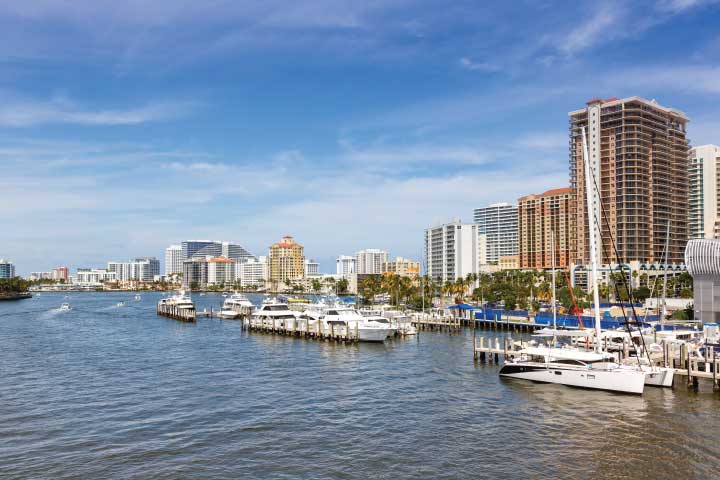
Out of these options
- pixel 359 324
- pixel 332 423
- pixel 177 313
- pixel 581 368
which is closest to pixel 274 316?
pixel 359 324

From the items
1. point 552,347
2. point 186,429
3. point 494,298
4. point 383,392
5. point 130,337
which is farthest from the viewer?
point 494,298

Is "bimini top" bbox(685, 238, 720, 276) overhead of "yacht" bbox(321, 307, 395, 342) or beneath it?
overhead

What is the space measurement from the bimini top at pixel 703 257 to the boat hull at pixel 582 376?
4438 cm

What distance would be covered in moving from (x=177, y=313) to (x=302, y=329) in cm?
5518

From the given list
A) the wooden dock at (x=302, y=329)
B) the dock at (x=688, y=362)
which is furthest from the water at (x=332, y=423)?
the wooden dock at (x=302, y=329)

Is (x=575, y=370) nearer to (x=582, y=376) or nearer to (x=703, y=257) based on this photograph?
(x=582, y=376)

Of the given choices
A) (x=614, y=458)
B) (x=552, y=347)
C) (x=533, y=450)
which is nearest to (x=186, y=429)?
(x=533, y=450)

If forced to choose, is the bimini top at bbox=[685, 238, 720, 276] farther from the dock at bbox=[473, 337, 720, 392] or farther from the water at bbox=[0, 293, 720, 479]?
the water at bbox=[0, 293, 720, 479]

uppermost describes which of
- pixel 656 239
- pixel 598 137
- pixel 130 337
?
pixel 598 137

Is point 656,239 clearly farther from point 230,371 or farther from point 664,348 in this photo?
point 230,371

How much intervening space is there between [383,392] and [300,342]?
39487 mm

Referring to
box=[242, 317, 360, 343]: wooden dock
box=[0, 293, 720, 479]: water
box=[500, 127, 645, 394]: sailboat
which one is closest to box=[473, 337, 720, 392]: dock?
box=[0, 293, 720, 479]: water

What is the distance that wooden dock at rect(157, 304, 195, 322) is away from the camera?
5206 inches

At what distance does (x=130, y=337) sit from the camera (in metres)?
97.7
